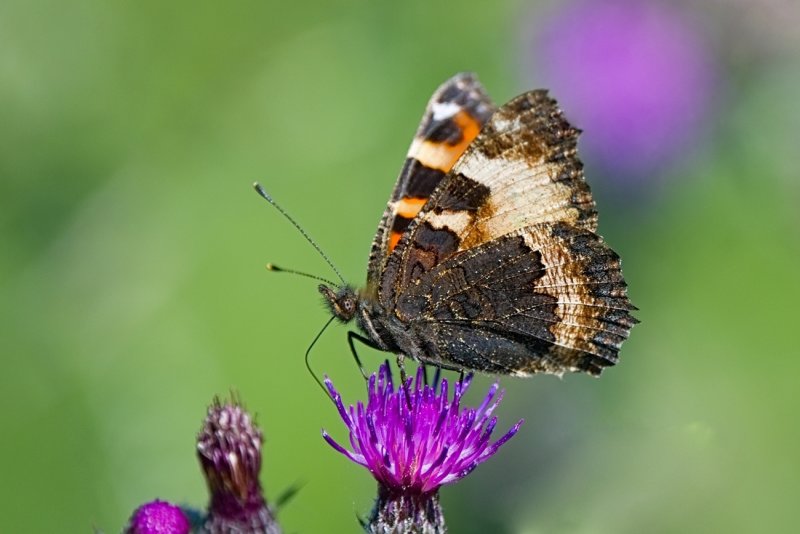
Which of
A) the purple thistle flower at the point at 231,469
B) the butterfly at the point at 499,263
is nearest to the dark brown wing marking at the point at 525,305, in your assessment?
the butterfly at the point at 499,263

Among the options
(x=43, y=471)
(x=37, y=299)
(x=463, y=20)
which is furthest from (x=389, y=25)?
(x=43, y=471)

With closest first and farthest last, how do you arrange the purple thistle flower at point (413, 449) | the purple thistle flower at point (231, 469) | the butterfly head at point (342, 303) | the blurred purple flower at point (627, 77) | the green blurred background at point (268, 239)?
the purple thistle flower at point (413, 449) → the purple thistle flower at point (231, 469) → the butterfly head at point (342, 303) → the green blurred background at point (268, 239) → the blurred purple flower at point (627, 77)

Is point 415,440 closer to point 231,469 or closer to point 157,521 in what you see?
point 231,469

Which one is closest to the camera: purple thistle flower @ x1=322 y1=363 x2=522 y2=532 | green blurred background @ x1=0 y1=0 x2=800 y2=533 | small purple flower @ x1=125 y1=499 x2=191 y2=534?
small purple flower @ x1=125 y1=499 x2=191 y2=534

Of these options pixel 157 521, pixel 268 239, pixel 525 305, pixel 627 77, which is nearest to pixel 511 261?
pixel 525 305

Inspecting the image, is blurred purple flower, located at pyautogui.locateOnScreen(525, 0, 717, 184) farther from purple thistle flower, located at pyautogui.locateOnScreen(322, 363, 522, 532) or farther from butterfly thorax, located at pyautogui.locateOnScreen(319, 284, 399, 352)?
purple thistle flower, located at pyautogui.locateOnScreen(322, 363, 522, 532)

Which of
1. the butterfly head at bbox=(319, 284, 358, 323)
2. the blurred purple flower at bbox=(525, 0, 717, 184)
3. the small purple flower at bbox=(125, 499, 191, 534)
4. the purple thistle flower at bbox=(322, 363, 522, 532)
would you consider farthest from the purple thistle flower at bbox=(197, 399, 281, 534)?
the blurred purple flower at bbox=(525, 0, 717, 184)

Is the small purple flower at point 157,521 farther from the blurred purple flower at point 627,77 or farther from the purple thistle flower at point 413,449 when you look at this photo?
the blurred purple flower at point 627,77

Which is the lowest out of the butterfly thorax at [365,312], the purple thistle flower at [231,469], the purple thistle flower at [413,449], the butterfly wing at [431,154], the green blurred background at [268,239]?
the purple thistle flower at [413,449]
